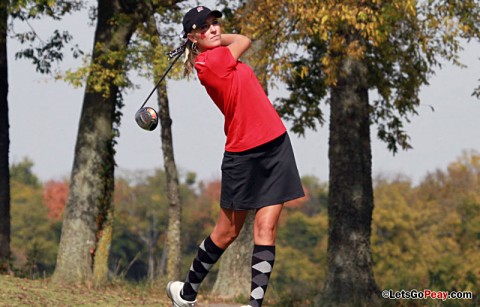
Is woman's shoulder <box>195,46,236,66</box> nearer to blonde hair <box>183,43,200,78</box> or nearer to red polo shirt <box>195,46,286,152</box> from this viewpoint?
red polo shirt <box>195,46,286,152</box>

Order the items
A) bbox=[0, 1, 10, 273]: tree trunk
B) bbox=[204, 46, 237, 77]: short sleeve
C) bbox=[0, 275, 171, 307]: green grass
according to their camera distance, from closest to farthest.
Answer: bbox=[204, 46, 237, 77]: short sleeve < bbox=[0, 275, 171, 307]: green grass < bbox=[0, 1, 10, 273]: tree trunk

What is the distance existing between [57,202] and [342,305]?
8688cm

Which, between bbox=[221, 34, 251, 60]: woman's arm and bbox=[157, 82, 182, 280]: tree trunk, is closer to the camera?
bbox=[221, 34, 251, 60]: woman's arm

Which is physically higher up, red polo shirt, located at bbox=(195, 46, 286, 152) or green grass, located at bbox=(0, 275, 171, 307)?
red polo shirt, located at bbox=(195, 46, 286, 152)

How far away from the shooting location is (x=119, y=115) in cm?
1736

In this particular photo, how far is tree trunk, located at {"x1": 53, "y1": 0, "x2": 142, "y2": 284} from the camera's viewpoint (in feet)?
54.9

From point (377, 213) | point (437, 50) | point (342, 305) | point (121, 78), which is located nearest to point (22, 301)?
point (342, 305)

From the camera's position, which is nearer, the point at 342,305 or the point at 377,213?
the point at 342,305

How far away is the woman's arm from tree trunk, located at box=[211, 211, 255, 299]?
10562 mm

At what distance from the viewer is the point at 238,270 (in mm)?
17000

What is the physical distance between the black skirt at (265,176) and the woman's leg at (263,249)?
2.8 inches

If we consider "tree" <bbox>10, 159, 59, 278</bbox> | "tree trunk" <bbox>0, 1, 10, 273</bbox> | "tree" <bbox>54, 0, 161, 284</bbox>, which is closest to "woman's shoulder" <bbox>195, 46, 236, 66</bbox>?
"tree" <bbox>54, 0, 161, 284</bbox>

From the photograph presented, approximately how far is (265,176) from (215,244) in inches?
26.8

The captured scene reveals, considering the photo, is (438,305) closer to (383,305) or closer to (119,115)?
(383,305)
